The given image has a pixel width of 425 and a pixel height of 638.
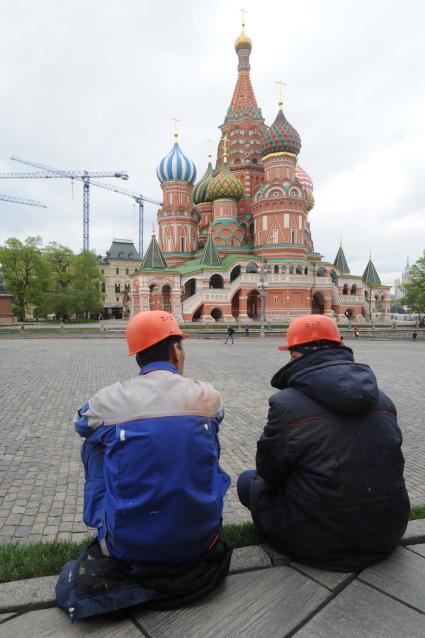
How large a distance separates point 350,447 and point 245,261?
137ft

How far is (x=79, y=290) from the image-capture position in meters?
45.6

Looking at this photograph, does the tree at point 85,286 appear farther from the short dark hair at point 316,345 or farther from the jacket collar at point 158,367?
the jacket collar at point 158,367

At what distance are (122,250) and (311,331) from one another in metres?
88.1

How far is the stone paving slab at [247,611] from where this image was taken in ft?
6.37

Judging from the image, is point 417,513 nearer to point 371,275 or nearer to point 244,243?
A: point 244,243

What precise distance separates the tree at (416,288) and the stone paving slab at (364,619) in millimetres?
38199

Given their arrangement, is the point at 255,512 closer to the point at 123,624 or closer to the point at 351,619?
the point at 351,619

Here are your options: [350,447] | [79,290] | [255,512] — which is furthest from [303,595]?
[79,290]

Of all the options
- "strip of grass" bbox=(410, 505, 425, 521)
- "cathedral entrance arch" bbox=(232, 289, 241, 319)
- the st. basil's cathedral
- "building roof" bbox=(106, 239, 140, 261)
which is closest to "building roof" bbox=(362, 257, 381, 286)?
the st. basil's cathedral

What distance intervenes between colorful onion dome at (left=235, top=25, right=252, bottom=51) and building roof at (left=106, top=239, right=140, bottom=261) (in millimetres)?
46150

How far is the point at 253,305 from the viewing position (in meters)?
44.9

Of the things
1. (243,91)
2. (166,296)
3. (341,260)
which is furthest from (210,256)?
(243,91)

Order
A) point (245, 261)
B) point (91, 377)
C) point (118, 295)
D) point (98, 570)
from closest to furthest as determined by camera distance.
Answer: point (98, 570) < point (91, 377) < point (245, 261) < point (118, 295)

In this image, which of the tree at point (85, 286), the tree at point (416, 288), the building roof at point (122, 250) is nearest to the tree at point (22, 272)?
the tree at point (85, 286)
